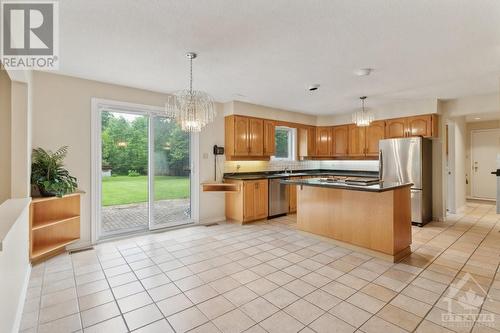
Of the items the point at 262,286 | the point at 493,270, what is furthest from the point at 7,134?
the point at 493,270

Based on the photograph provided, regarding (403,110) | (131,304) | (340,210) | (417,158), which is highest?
(403,110)

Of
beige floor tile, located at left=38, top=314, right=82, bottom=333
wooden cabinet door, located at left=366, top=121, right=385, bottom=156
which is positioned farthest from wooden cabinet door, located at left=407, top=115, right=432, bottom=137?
beige floor tile, located at left=38, top=314, right=82, bottom=333

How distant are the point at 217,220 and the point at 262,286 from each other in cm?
293

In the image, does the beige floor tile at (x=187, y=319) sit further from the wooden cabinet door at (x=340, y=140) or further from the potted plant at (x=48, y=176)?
the wooden cabinet door at (x=340, y=140)

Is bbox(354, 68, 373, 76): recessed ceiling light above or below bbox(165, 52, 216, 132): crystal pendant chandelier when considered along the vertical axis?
above

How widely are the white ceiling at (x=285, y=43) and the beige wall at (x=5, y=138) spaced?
71 cm

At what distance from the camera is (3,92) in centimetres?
286

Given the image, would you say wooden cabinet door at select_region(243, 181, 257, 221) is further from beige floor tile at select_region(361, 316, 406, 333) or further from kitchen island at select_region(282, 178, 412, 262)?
beige floor tile at select_region(361, 316, 406, 333)

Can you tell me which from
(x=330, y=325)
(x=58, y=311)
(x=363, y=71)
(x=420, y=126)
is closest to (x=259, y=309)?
(x=330, y=325)

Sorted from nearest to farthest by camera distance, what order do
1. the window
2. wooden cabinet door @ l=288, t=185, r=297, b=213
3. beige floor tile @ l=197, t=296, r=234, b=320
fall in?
beige floor tile @ l=197, t=296, r=234, b=320 → wooden cabinet door @ l=288, t=185, r=297, b=213 → the window

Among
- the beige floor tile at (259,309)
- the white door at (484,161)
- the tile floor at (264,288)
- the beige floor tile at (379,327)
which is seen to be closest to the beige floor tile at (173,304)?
the tile floor at (264,288)

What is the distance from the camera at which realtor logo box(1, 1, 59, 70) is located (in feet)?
6.70

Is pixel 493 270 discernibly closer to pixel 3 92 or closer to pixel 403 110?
pixel 403 110

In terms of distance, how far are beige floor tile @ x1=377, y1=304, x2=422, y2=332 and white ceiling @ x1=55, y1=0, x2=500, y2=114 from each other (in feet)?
8.43
